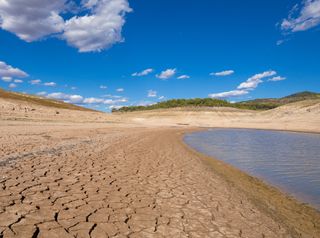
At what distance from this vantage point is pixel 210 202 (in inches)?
258

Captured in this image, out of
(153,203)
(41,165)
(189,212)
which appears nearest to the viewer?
(189,212)

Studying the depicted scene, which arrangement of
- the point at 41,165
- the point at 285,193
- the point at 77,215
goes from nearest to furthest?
the point at 77,215 → the point at 285,193 → the point at 41,165

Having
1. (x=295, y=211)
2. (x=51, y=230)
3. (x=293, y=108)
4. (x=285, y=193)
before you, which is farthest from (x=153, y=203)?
(x=293, y=108)

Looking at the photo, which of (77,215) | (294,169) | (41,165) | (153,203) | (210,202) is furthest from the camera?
(294,169)

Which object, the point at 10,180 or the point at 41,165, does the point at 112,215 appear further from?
the point at 41,165

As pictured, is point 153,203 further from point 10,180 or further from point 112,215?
point 10,180

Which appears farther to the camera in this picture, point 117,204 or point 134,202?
point 134,202

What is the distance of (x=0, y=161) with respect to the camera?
8.98 m

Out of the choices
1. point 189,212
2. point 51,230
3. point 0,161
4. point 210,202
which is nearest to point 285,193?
point 210,202

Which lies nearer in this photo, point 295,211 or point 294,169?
point 295,211

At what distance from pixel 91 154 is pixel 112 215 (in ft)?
23.2

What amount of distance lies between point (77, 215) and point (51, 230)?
0.72 meters

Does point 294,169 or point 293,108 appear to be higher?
point 293,108

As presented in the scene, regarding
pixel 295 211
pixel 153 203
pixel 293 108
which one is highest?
pixel 293 108
